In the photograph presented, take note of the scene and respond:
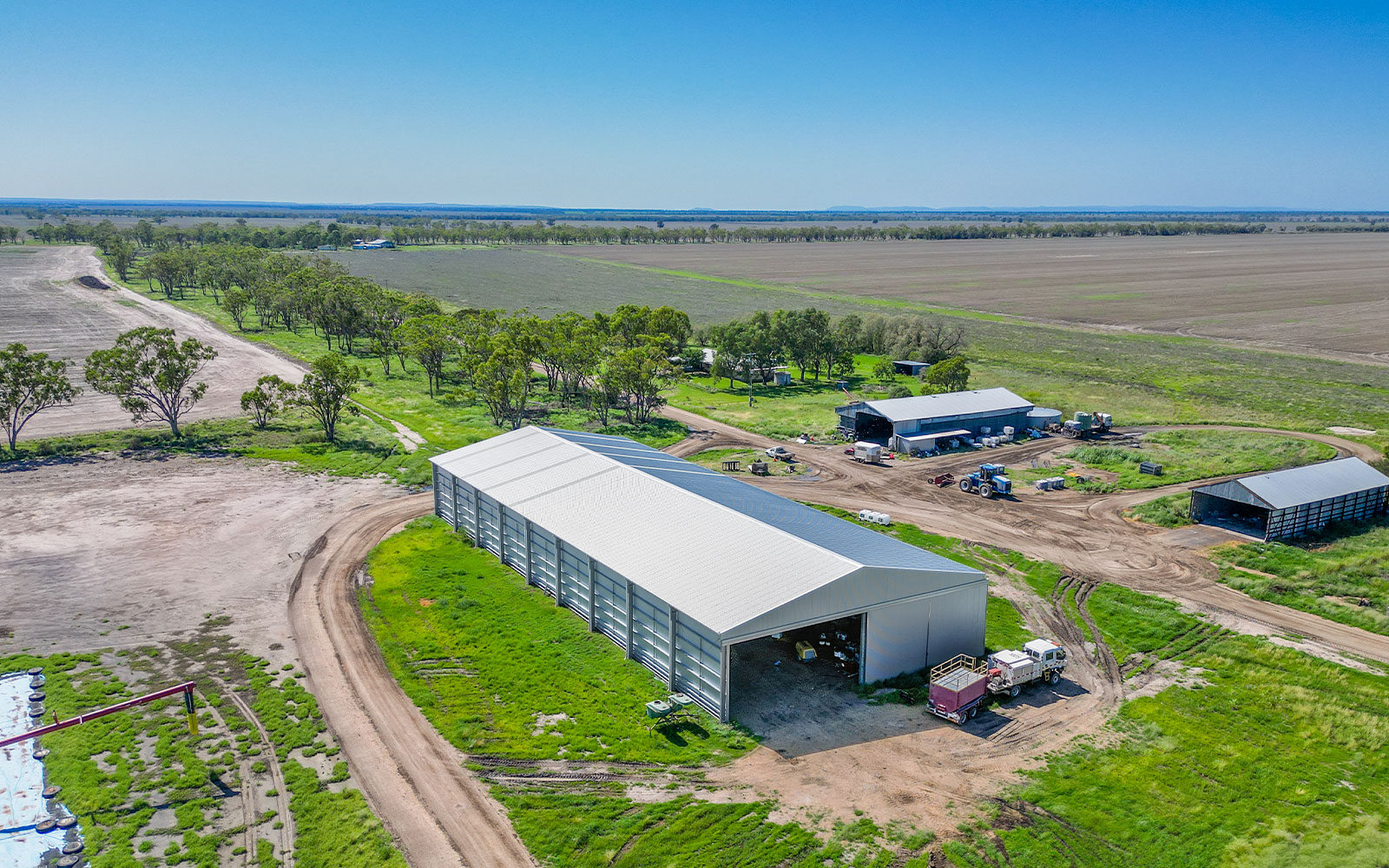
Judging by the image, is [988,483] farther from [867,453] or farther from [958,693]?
[958,693]

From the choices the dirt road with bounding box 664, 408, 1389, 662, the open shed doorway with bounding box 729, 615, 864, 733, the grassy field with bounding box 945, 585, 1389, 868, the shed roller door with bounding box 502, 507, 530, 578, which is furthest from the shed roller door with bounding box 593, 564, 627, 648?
the dirt road with bounding box 664, 408, 1389, 662

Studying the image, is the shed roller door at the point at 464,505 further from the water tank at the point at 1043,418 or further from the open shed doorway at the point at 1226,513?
the water tank at the point at 1043,418

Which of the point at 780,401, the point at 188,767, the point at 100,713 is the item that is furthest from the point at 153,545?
the point at 780,401

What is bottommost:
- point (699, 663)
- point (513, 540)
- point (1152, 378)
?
point (699, 663)

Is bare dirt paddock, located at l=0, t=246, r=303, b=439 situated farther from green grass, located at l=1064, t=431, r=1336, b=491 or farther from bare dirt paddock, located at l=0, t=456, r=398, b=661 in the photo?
green grass, located at l=1064, t=431, r=1336, b=491

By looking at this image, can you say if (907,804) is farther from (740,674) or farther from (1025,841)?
(740,674)

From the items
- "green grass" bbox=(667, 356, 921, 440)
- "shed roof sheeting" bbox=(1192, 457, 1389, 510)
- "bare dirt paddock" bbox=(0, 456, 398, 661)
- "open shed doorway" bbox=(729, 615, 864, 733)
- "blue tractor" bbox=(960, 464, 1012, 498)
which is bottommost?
"open shed doorway" bbox=(729, 615, 864, 733)

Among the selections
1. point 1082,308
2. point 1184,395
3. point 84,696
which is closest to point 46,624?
point 84,696
